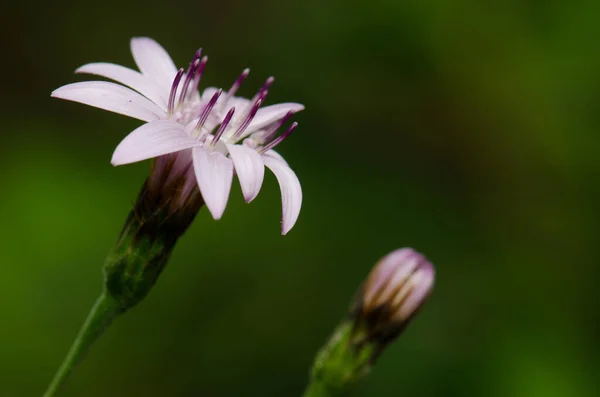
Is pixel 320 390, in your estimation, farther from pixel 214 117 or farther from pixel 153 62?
pixel 153 62

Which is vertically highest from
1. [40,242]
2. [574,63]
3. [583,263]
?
[574,63]

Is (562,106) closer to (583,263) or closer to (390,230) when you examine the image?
(583,263)

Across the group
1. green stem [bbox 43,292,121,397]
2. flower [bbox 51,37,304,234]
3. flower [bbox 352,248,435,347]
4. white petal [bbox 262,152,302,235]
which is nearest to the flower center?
flower [bbox 51,37,304,234]

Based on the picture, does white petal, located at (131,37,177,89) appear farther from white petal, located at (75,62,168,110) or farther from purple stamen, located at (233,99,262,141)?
purple stamen, located at (233,99,262,141)

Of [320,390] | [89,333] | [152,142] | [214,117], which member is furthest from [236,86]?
[320,390]

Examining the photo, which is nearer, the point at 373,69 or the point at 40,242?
the point at 40,242

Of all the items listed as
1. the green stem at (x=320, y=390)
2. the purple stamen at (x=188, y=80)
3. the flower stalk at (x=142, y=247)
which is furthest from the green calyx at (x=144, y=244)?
the green stem at (x=320, y=390)

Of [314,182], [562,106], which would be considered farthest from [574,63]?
[314,182]

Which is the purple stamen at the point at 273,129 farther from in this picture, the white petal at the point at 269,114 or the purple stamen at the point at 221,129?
the purple stamen at the point at 221,129

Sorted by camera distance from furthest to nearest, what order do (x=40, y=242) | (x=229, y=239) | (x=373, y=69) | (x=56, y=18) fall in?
(x=56, y=18), (x=373, y=69), (x=229, y=239), (x=40, y=242)
